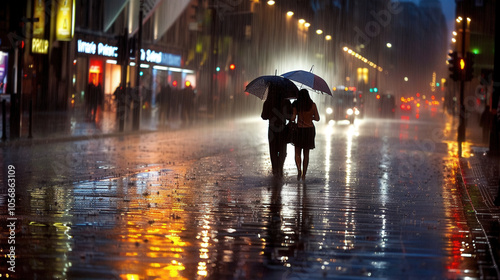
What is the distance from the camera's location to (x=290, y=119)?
14641 mm

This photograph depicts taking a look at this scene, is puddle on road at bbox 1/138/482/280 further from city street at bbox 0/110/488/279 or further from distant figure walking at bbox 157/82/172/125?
distant figure walking at bbox 157/82/172/125

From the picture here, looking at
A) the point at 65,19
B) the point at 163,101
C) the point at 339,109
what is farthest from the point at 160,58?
the point at 163,101

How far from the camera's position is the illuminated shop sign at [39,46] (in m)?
43.2

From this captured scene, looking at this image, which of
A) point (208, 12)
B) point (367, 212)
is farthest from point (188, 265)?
point (208, 12)

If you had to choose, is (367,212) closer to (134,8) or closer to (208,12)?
(134,8)

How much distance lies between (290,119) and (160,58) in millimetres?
42325

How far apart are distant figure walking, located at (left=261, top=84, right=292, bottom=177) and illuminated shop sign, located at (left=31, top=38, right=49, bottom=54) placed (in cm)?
3102

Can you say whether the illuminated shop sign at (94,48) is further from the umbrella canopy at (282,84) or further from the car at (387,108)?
the umbrella canopy at (282,84)

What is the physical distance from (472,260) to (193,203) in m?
4.70

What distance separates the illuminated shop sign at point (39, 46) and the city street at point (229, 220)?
83.8 ft

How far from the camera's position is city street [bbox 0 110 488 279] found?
6969 millimetres

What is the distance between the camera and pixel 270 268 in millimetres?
6930

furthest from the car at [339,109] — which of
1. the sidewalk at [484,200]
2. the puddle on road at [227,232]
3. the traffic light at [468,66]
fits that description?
the puddle on road at [227,232]

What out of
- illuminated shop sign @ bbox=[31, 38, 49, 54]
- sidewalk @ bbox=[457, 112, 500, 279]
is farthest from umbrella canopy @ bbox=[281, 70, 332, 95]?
illuminated shop sign @ bbox=[31, 38, 49, 54]
